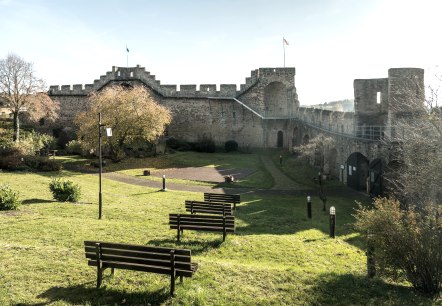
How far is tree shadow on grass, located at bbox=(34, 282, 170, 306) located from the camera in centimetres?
629

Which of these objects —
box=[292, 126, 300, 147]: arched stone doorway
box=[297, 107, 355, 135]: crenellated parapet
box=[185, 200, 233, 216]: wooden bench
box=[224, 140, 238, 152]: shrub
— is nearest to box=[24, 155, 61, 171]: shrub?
box=[185, 200, 233, 216]: wooden bench

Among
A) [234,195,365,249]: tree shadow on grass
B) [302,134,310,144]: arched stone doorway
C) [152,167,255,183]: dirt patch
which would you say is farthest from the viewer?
[302,134,310,144]: arched stone doorway

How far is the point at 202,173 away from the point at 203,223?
16.7m

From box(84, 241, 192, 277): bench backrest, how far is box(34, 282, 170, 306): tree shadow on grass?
0.45 meters

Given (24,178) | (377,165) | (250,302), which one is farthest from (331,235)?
(24,178)

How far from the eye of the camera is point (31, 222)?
11.5 meters

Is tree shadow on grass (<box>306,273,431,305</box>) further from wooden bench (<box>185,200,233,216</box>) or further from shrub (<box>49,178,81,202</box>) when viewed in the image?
shrub (<box>49,178,81,202</box>)

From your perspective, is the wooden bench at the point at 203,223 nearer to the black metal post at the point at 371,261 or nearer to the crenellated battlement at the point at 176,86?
the black metal post at the point at 371,261

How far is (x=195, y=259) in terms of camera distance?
8531 millimetres

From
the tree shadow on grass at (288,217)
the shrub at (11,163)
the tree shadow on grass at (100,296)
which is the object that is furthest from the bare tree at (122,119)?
the tree shadow on grass at (100,296)

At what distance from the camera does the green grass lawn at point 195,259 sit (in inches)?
261

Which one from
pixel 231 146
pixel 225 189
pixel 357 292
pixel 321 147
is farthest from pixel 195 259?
pixel 231 146

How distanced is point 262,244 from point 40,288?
611cm

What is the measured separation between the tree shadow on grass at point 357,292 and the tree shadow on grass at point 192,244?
131 inches
